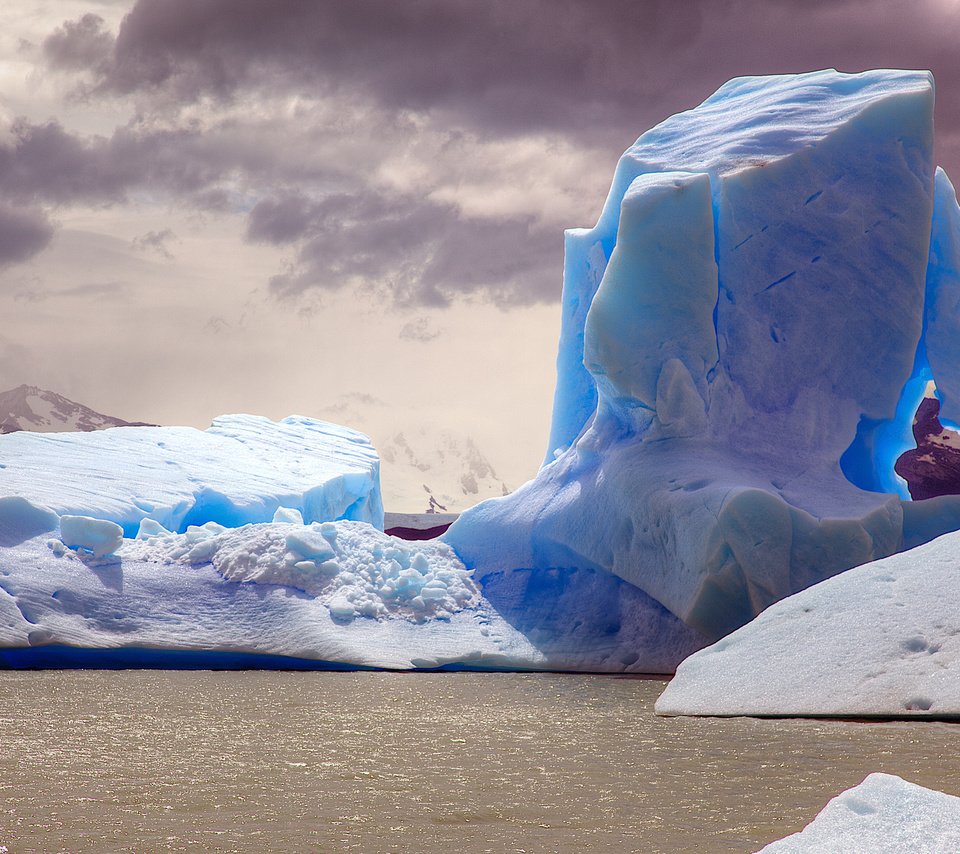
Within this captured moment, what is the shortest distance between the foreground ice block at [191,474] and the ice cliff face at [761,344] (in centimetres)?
200

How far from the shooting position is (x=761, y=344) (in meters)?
7.84

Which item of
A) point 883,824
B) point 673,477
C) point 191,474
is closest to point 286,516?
point 191,474

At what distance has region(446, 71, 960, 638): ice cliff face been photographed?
7094 mm

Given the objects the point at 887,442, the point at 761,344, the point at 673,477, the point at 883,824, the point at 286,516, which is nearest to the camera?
the point at 883,824

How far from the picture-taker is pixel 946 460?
1003 inches

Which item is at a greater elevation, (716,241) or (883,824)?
(716,241)

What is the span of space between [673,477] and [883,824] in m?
4.99

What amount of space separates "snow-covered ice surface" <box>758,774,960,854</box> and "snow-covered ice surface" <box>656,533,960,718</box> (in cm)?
201

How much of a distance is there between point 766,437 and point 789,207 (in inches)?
64.1

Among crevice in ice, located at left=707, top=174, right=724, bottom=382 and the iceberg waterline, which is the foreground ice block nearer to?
the iceberg waterline

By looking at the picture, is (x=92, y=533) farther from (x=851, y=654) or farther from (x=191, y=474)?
(x=851, y=654)

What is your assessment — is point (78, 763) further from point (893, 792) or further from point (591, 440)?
point (591, 440)

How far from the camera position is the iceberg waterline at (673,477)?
272 inches

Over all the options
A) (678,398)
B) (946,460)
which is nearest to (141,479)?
(678,398)
